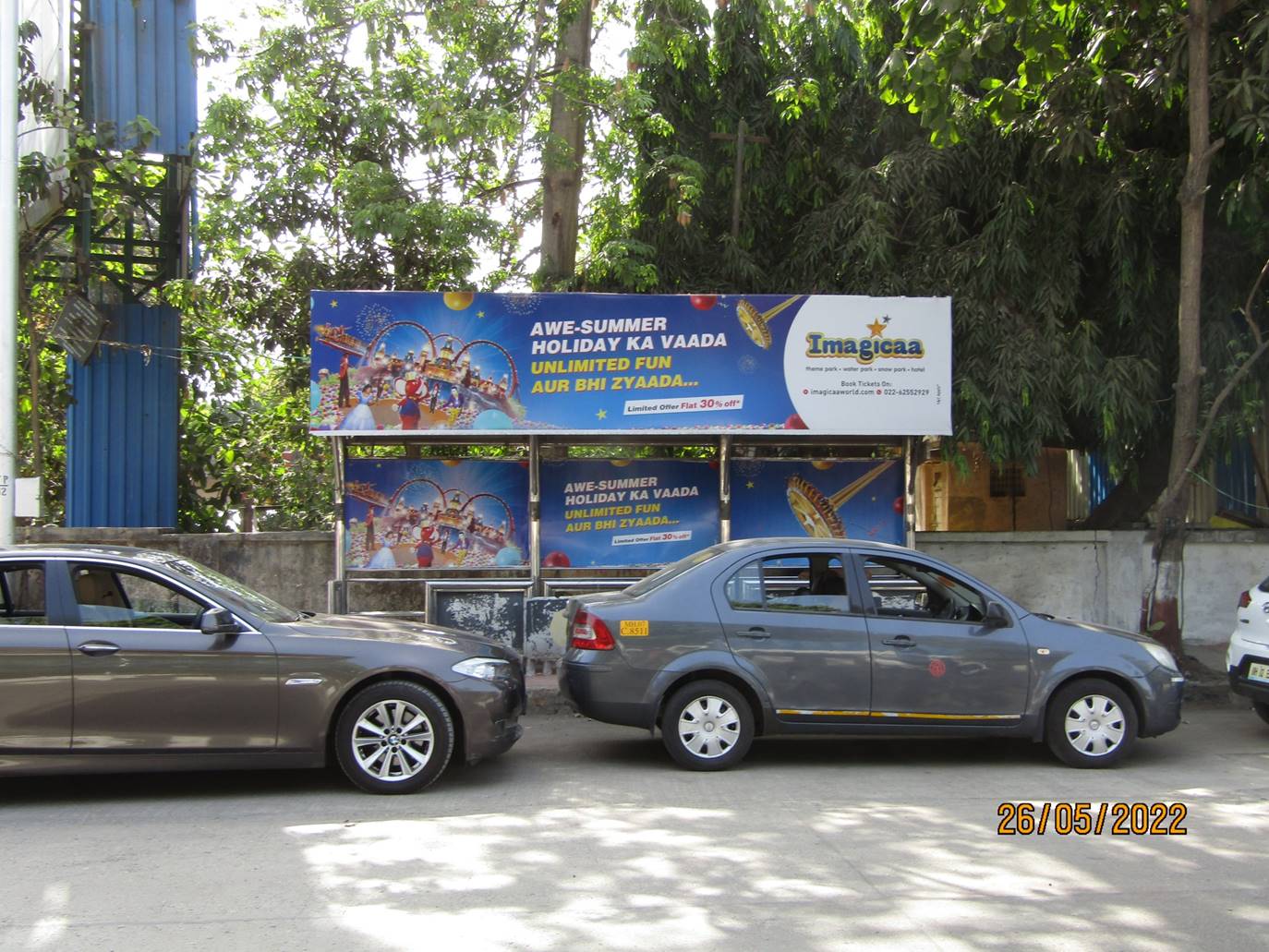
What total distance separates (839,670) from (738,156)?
7168 millimetres

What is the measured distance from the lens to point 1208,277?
1219 centimetres

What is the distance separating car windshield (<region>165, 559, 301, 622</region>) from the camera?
22.7ft

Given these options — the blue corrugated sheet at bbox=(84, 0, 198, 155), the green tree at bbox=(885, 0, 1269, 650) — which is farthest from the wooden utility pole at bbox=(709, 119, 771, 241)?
the blue corrugated sheet at bbox=(84, 0, 198, 155)

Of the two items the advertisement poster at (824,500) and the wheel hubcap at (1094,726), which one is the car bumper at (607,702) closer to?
the wheel hubcap at (1094,726)

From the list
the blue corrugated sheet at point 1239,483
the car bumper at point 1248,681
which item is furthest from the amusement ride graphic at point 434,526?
the blue corrugated sheet at point 1239,483

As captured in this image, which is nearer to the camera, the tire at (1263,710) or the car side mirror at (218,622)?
the car side mirror at (218,622)

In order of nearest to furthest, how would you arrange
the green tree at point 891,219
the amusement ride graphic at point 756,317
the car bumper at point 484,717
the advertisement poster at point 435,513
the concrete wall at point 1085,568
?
the car bumper at point 484,717, the amusement ride graphic at point 756,317, the advertisement poster at point 435,513, the green tree at point 891,219, the concrete wall at point 1085,568

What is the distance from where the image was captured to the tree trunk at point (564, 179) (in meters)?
12.5

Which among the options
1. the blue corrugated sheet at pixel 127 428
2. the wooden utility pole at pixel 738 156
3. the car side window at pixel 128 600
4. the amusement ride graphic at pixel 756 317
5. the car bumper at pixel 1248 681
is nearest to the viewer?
the car side window at pixel 128 600

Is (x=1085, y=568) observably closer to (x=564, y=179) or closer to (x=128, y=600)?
(x=564, y=179)

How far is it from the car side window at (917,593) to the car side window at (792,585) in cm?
25

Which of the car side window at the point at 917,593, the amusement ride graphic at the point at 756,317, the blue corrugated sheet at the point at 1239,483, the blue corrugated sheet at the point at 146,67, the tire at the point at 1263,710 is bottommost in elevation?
the tire at the point at 1263,710

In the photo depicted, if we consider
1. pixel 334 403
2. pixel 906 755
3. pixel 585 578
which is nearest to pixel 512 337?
pixel 334 403

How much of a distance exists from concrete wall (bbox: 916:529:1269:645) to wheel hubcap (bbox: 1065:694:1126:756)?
4884 mm
